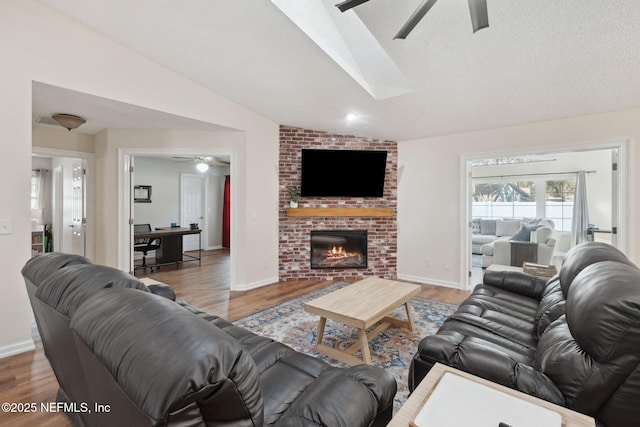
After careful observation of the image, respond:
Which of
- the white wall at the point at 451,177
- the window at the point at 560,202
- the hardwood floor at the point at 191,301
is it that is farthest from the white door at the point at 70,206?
the window at the point at 560,202

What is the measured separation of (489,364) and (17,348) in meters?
3.41

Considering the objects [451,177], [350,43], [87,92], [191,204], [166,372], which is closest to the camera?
[166,372]

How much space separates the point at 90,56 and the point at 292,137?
2543mm

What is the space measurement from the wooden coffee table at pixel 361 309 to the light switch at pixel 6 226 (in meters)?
2.48

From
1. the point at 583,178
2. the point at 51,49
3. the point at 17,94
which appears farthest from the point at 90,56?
the point at 583,178

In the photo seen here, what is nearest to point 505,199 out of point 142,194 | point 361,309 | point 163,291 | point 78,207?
point 361,309

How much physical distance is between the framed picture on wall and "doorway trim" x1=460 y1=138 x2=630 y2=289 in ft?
21.1

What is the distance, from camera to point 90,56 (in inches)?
108

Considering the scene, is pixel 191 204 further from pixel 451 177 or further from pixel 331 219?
pixel 451 177

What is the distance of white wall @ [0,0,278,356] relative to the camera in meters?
2.37

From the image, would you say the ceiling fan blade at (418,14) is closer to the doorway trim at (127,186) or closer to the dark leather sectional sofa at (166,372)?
the dark leather sectional sofa at (166,372)

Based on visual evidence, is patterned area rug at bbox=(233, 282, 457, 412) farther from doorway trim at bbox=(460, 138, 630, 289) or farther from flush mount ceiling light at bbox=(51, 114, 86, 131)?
flush mount ceiling light at bbox=(51, 114, 86, 131)

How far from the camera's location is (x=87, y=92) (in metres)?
2.76

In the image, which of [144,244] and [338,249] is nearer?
[338,249]
